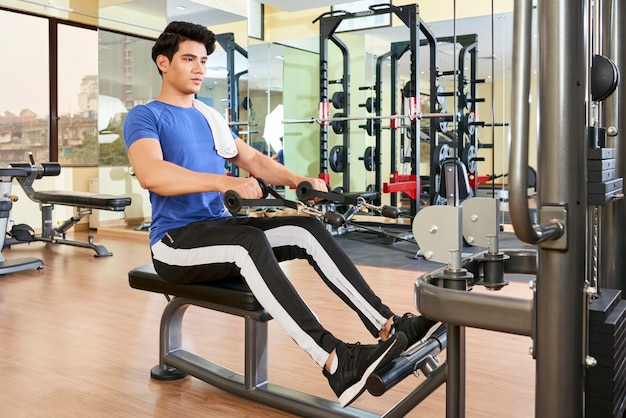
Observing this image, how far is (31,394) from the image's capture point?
1.92m

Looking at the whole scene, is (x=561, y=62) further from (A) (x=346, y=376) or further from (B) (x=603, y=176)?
(A) (x=346, y=376)

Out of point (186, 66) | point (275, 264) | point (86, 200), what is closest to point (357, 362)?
point (275, 264)

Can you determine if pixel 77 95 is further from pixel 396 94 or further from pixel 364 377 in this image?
pixel 364 377

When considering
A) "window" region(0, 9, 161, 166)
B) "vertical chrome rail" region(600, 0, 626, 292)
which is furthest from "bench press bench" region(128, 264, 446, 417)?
"window" region(0, 9, 161, 166)

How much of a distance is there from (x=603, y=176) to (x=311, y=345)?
2.64 feet

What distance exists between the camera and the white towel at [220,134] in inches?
80.0

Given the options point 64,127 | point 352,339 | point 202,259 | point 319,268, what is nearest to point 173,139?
point 202,259

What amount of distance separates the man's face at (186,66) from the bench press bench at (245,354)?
23.4 inches

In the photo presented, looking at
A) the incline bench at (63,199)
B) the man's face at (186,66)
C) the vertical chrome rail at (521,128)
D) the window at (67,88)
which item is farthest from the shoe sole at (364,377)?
the window at (67,88)

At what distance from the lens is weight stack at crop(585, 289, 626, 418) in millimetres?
895

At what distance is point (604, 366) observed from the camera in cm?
90

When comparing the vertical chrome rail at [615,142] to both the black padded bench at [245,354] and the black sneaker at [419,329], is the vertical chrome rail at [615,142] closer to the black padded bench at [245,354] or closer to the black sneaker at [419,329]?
the black sneaker at [419,329]

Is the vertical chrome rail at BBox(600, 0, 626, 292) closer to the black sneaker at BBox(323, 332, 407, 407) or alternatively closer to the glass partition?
the black sneaker at BBox(323, 332, 407, 407)

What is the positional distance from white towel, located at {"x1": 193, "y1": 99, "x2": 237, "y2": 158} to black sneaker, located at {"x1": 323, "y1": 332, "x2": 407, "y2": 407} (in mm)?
846
